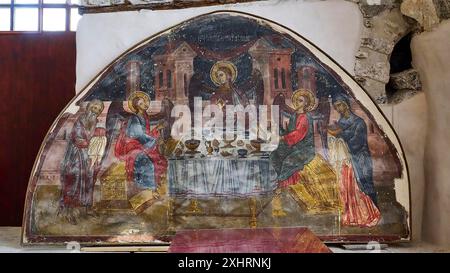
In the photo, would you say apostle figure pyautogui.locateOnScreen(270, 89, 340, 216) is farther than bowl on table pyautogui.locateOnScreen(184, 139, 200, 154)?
No

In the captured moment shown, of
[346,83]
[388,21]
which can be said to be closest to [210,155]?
[346,83]

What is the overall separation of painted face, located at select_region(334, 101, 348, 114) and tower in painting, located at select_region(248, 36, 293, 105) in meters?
0.44

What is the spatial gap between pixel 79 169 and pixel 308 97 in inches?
86.4

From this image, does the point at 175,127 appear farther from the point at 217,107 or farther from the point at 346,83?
the point at 346,83

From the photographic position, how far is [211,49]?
5266 millimetres

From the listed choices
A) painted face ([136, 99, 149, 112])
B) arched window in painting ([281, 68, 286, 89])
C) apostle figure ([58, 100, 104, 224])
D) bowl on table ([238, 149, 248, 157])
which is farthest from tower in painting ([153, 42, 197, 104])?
arched window in painting ([281, 68, 286, 89])

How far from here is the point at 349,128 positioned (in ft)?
16.7

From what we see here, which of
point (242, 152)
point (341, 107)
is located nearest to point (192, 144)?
point (242, 152)

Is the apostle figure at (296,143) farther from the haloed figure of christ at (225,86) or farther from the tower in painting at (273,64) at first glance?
the haloed figure of christ at (225,86)

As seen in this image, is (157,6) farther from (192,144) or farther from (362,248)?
(362,248)

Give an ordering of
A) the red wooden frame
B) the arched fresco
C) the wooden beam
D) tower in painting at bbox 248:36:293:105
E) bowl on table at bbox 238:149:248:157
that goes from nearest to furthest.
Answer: the arched fresco < bowl on table at bbox 238:149:248:157 < tower in painting at bbox 248:36:293:105 < the wooden beam < the red wooden frame

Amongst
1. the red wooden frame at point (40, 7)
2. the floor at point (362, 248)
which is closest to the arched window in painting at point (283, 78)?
the floor at point (362, 248)

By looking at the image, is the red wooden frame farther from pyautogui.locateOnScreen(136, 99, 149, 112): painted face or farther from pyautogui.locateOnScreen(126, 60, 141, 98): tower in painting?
pyautogui.locateOnScreen(136, 99, 149, 112): painted face

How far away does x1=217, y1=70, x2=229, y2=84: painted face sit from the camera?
5211 mm
